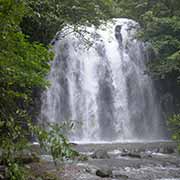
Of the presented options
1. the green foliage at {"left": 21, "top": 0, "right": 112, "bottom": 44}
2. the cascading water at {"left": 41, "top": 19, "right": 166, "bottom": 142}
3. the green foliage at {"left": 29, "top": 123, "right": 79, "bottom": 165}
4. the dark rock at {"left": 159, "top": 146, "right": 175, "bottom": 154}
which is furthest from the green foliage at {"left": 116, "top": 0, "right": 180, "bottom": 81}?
the green foliage at {"left": 29, "top": 123, "right": 79, "bottom": 165}

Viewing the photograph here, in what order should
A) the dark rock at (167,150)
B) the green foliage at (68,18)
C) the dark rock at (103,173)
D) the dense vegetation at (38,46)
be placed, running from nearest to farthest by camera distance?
the dense vegetation at (38,46)
the dark rock at (103,173)
the dark rock at (167,150)
the green foliage at (68,18)

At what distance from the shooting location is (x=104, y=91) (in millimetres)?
20078

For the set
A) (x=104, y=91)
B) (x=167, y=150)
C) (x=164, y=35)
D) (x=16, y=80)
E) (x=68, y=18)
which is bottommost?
(x=167, y=150)

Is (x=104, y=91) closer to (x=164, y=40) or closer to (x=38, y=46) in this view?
(x=164, y=40)

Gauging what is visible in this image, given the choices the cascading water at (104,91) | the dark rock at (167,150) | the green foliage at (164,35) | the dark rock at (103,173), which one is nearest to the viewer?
the dark rock at (103,173)

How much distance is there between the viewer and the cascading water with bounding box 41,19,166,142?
19.2 meters

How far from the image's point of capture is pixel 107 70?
20609mm

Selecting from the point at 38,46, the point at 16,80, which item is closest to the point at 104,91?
the point at 38,46

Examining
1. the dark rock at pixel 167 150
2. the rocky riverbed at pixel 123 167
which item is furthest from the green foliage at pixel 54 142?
the dark rock at pixel 167 150

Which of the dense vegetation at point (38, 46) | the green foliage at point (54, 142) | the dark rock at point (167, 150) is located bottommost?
the dark rock at point (167, 150)

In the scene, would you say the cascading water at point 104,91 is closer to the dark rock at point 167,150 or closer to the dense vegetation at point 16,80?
the dark rock at point 167,150

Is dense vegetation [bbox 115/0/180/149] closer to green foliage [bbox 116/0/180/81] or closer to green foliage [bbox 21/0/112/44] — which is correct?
green foliage [bbox 116/0/180/81]

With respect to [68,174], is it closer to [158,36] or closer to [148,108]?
[158,36]

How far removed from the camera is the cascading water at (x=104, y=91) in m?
19.2
